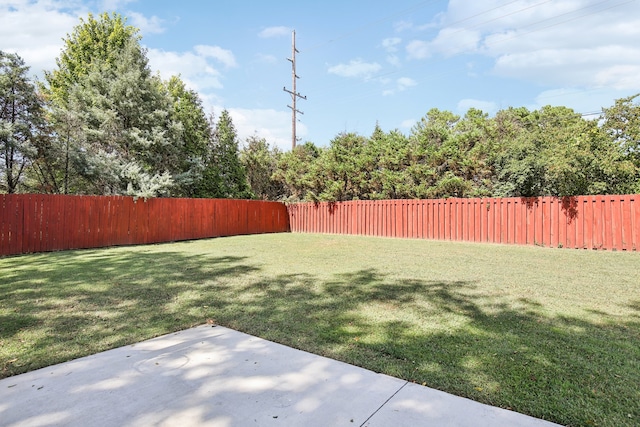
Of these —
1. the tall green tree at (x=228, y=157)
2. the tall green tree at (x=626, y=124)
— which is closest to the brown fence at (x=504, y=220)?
the tall green tree at (x=626, y=124)

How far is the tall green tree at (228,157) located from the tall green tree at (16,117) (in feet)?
25.8

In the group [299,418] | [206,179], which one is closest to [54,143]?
[206,179]

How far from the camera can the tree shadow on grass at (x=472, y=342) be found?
1.92 m

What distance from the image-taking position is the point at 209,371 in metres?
2.22

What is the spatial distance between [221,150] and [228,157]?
568 mm

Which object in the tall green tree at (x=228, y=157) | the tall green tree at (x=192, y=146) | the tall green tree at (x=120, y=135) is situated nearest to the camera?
the tall green tree at (x=120, y=135)

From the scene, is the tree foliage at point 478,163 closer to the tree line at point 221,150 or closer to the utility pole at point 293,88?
the tree line at point 221,150

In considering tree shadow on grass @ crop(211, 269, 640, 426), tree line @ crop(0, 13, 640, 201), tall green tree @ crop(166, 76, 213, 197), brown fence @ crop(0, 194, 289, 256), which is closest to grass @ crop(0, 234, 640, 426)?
tree shadow on grass @ crop(211, 269, 640, 426)

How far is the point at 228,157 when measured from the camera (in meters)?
18.8

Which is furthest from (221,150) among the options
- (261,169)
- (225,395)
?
(225,395)

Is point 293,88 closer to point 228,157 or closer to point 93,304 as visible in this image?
point 228,157

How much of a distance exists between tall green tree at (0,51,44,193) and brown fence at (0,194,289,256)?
3450mm

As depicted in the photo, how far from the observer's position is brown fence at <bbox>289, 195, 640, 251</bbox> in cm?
886

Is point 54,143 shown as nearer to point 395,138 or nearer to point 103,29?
point 103,29
